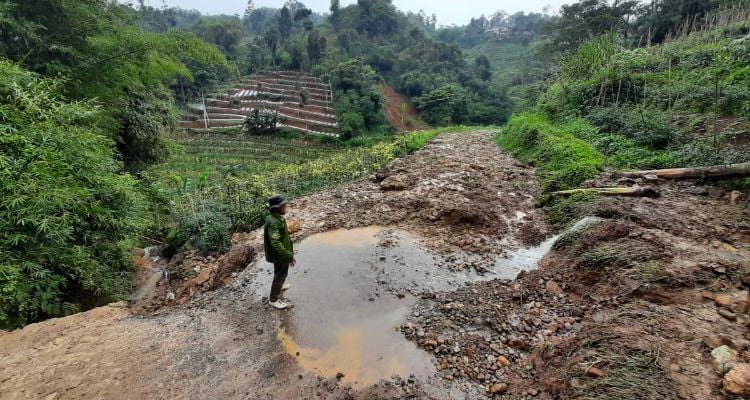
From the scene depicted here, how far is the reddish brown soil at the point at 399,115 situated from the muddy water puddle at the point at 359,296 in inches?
1299

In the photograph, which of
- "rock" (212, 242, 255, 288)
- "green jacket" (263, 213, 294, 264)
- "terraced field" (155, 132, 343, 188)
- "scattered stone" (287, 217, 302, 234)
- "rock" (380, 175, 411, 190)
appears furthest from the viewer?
"terraced field" (155, 132, 343, 188)

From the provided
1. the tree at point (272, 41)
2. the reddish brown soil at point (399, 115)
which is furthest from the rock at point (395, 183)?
the tree at point (272, 41)

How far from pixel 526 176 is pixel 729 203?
14.1 ft

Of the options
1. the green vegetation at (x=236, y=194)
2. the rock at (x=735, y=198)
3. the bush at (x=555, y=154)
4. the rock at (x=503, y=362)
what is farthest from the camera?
the bush at (x=555, y=154)

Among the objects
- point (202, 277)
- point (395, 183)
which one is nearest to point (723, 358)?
point (202, 277)

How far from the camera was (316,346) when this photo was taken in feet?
12.2

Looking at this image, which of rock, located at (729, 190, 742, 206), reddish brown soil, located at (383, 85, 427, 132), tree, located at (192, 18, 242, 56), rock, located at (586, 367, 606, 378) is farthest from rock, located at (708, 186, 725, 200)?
tree, located at (192, 18, 242, 56)

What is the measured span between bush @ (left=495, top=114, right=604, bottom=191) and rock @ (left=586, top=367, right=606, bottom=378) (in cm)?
582

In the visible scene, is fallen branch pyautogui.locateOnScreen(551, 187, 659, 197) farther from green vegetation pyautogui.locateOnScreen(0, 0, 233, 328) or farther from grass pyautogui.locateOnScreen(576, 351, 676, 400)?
green vegetation pyautogui.locateOnScreen(0, 0, 233, 328)

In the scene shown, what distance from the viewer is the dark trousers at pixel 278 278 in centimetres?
425

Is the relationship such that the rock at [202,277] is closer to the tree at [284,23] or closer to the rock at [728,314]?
the rock at [728,314]

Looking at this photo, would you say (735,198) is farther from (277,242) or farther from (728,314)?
(277,242)

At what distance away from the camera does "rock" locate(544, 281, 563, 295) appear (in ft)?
14.8

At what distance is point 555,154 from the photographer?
33.3ft
